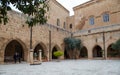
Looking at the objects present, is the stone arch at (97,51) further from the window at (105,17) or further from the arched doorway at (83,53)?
the window at (105,17)

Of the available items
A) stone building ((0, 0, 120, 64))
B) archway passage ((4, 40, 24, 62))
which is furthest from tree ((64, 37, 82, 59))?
archway passage ((4, 40, 24, 62))

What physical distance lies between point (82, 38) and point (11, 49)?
10678 millimetres

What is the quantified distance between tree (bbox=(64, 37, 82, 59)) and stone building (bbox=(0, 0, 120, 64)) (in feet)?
3.18

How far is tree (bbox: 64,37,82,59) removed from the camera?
22.2 m

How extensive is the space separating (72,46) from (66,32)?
2.40 m

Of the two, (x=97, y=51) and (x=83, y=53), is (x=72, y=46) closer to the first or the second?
(x=83, y=53)

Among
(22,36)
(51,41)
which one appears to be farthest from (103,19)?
(22,36)

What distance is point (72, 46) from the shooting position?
22297 mm

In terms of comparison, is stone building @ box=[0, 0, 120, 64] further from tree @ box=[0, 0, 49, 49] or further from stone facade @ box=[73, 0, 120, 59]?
tree @ box=[0, 0, 49, 49]

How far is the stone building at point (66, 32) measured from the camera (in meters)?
14.9

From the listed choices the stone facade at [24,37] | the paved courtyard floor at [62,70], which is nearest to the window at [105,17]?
the stone facade at [24,37]

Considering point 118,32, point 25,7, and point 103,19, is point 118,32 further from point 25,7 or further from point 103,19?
point 25,7

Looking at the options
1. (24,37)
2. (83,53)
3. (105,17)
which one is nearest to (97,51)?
(83,53)

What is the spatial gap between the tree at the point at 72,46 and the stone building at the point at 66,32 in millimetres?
969
